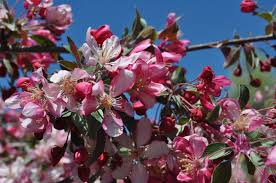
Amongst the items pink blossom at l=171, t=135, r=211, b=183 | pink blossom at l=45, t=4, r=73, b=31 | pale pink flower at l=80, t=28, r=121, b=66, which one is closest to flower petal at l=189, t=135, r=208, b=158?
pink blossom at l=171, t=135, r=211, b=183

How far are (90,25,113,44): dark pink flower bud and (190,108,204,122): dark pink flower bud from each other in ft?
1.07

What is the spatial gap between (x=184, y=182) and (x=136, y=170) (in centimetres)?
18

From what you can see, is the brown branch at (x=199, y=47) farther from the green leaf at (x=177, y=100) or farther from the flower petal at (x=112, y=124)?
the flower petal at (x=112, y=124)

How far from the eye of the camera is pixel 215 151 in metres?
1.15

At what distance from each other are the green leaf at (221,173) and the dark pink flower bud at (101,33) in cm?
48

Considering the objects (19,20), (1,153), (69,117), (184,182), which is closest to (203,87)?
(184,182)

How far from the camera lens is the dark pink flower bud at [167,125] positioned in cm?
127

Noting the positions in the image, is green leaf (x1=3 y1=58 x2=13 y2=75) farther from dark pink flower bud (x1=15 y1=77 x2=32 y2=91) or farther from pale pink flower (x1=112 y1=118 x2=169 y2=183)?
pale pink flower (x1=112 y1=118 x2=169 y2=183)

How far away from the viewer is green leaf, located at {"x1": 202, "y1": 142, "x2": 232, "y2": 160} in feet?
3.77

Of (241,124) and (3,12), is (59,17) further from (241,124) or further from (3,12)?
(241,124)

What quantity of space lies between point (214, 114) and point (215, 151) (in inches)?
6.3

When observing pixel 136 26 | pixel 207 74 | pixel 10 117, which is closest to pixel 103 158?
pixel 207 74

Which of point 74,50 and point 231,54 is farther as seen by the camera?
point 231,54

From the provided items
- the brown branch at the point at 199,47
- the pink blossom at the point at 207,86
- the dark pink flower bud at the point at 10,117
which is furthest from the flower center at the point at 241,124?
the dark pink flower bud at the point at 10,117
